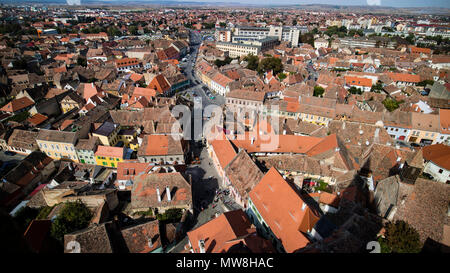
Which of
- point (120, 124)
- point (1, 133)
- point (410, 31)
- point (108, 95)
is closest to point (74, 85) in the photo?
point (108, 95)

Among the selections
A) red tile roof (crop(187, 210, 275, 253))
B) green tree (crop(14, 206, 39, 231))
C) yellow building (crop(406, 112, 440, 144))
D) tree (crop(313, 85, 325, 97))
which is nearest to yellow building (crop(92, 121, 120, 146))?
green tree (crop(14, 206, 39, 231))

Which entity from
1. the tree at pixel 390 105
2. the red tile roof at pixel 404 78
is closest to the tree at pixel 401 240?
the tree at pixel 390 105

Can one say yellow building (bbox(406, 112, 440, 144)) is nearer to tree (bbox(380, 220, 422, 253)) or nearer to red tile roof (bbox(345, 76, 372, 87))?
red tile roof (bbox(345, 76, 372, 87))

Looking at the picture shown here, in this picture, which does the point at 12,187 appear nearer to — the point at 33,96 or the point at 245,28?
the point at 33,96

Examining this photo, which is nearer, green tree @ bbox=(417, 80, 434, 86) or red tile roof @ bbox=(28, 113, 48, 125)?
red tile roof @ bbox=(28, 113, 48, 125)

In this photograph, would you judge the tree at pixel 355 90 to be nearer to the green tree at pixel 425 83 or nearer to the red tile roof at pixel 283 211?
the green tree at pixel 425 83

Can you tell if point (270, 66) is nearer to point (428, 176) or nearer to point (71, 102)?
point (428, 176)

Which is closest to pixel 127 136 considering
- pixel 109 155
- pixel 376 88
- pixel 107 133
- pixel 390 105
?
Answer: pixel 107 133
